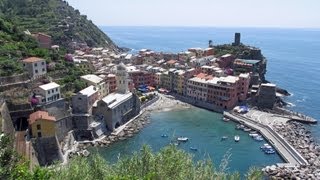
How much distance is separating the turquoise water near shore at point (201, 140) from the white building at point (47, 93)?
350 inches

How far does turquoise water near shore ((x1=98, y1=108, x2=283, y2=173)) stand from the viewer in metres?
40.7

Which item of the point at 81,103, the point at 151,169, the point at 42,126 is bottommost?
the point at 42,126

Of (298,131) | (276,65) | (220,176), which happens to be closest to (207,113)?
(298,131)

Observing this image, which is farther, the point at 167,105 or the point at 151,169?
the point at 167,105

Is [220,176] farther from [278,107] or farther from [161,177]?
[278,107]

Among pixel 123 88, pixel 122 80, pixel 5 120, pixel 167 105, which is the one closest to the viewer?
pixel 5 120

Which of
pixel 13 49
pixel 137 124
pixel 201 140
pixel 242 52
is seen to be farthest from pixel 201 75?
pixel 13 49

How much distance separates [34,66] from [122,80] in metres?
13.5

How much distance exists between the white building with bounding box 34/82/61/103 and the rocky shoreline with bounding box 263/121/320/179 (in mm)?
26502

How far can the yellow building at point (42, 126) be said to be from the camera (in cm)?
3641

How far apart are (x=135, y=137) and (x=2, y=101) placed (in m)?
17.3

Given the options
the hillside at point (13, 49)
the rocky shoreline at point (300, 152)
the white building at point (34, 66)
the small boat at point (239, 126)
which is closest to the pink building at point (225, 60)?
the rocky shoreline at point (300, 152)

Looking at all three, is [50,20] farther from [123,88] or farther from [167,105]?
[167,105]

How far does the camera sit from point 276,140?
147 ft
